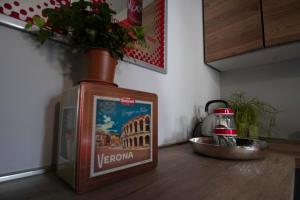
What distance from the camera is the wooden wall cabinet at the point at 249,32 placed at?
853 millimetres

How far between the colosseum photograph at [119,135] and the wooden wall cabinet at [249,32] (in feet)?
2.87

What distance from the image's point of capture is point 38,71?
44 cm

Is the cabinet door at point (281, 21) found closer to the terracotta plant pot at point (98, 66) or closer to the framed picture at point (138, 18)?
the framed picture at point (138, 18)

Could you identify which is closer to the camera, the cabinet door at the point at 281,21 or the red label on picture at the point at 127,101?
the red label on picture at the point at 127,101

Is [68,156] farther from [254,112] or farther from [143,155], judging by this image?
[254,112]

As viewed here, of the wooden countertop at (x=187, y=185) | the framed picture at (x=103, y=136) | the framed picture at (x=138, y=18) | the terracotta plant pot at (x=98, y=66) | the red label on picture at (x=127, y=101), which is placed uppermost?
the framed picture at (x=138, y=18)

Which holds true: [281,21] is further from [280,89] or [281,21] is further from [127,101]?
[127,101]

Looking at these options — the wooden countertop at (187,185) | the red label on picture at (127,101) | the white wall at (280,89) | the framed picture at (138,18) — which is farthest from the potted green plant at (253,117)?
the red label on picture at (127,101)

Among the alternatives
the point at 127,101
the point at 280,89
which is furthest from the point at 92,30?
the point at 280,89

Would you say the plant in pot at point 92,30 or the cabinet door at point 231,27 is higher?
the cabinet door at point 231,27

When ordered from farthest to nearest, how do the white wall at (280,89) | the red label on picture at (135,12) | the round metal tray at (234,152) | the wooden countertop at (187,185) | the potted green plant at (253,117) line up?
the white wall at (280,89)
the potted green plant at (253,117)
the red label on picture at (135,12)
the round metal tray at (234,152)
the wooden countertop at (187,185)

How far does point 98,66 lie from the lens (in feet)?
1.35

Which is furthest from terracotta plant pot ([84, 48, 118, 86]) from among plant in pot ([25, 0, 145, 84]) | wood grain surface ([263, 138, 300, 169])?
wood grain surface ([263, 138, 300, 169])

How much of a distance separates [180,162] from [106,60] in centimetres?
42
